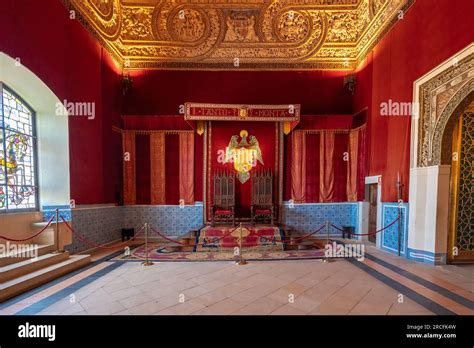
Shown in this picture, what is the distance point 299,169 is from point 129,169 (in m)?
5.46

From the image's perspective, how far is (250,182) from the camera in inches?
270

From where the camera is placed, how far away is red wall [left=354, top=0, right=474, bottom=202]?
143 inches

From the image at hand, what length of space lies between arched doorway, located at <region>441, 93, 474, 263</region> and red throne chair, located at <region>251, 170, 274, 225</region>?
402 centimetres

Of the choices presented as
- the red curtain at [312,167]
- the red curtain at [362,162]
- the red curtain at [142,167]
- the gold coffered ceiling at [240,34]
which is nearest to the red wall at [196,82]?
the red curtain at [362,162]

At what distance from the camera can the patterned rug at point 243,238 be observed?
537 centimetres

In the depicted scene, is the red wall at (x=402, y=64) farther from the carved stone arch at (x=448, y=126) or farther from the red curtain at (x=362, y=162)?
the carved stone arch at (x=448, y=126)

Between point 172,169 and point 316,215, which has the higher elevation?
point 172,169

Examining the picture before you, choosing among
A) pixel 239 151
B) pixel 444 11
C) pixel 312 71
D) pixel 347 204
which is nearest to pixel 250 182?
pixel 239 151

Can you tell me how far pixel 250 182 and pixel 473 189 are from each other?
504 centimetres

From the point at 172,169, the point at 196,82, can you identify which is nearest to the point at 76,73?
the point at 196,82

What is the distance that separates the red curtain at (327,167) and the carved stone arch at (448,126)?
113 inches

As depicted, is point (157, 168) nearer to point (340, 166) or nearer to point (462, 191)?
point (340, 166)

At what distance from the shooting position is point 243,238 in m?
5.61

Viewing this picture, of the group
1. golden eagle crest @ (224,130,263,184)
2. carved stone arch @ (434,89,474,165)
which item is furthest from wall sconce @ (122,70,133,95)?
carved stone arch @ (434,89,474,165)
